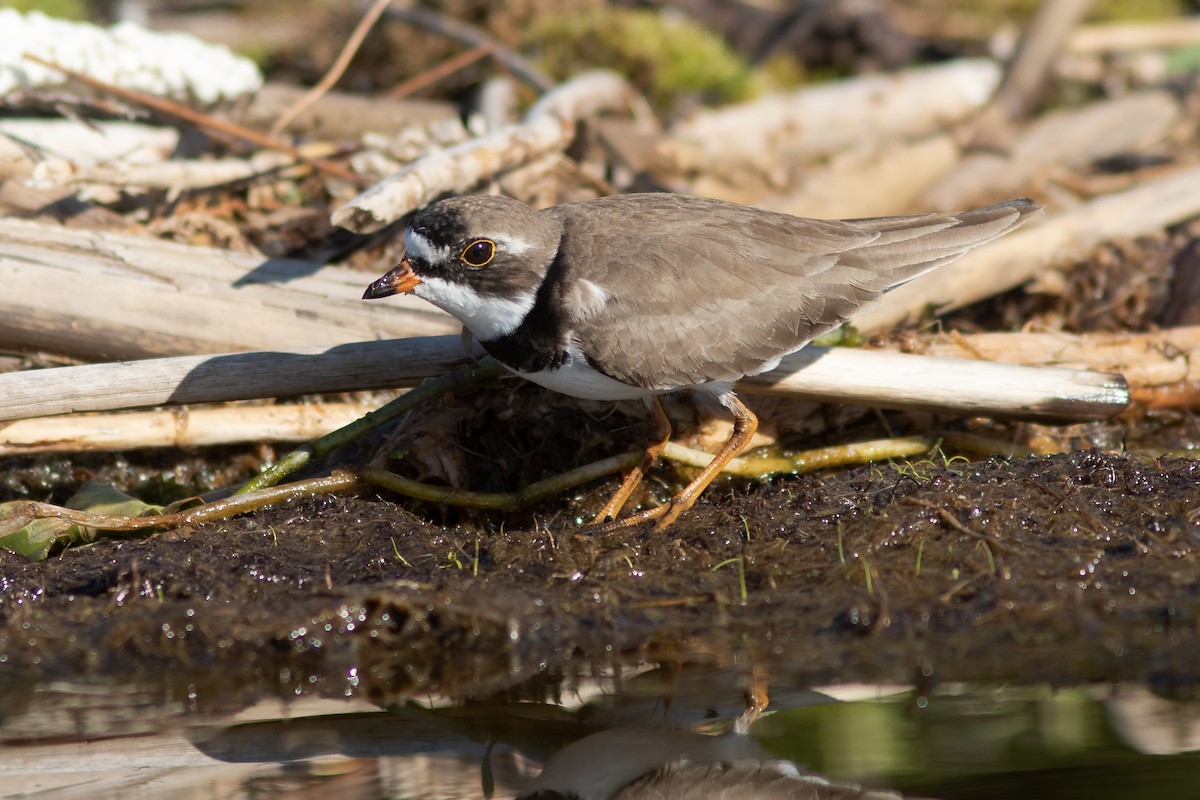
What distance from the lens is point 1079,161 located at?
11.2m

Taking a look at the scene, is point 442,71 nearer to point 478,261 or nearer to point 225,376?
point 225,376

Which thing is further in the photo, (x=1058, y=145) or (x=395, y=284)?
(x=1058, y=145)

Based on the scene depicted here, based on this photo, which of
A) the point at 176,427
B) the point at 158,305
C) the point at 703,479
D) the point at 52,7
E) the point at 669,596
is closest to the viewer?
the point at 669,596

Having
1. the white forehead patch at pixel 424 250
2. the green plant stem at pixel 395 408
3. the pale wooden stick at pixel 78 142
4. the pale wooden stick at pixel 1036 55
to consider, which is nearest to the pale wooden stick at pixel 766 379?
the green plant stem at pixel 395 408

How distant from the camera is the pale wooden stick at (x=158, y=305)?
6.93m

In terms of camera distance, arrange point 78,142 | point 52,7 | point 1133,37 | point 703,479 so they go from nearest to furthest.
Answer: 1. point 703,479
2. point 78,142
3. point 52,7
4. point 1133,37

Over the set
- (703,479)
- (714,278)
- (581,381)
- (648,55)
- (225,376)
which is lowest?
(703,479)

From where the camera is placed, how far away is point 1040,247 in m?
8.49

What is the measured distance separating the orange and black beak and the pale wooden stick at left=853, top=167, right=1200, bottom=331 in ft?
9.59

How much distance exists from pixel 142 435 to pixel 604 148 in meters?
→ 4.56

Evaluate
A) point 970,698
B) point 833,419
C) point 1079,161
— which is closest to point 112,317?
point 833,419

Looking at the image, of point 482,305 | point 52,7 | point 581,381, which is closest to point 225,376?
point 482,305

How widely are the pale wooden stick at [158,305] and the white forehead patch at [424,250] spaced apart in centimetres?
117

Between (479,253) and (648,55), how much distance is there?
21.0ft
